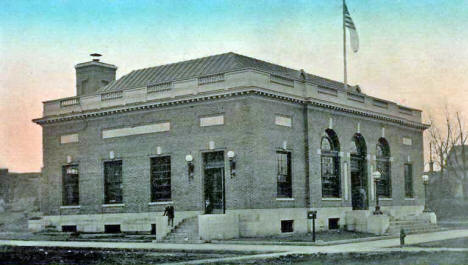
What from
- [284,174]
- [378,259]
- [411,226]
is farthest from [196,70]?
[378,259]

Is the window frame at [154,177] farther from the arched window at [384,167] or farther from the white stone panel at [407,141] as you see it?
the white stone panel at [407,141]

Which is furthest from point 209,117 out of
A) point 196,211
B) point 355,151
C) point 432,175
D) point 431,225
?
point 432,175

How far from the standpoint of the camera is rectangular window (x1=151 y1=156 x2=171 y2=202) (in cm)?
3912

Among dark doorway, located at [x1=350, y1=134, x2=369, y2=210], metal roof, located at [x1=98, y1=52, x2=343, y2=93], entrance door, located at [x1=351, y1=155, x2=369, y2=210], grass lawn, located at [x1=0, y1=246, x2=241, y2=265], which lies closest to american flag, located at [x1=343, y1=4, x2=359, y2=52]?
metal roof, located at [x1=98, y1=52, x2=343, y2=93]

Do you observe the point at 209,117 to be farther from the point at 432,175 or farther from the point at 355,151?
the point at 432,175

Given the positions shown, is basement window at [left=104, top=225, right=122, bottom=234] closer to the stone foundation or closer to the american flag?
the stone foundation

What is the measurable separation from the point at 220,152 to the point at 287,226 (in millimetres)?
5265

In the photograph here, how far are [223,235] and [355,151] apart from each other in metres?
13.7

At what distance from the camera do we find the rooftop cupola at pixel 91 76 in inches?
1961

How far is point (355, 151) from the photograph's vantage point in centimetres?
4425

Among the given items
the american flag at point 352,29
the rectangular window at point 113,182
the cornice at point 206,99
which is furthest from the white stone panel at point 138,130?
the american flag at point 352,29

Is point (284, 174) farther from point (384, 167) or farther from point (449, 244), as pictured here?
point (384, 167)

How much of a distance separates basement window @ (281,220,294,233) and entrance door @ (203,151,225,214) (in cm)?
325

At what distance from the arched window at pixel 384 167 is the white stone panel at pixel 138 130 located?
15402 millimetres
